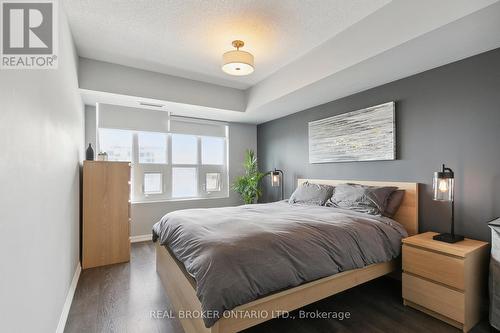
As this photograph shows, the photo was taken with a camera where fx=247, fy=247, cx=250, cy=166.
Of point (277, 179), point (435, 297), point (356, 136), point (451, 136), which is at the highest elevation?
point (356, 136)

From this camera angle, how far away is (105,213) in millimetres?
3279

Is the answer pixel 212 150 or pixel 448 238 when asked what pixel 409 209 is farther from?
pixel 212 150

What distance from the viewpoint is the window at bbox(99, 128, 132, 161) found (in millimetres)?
4098

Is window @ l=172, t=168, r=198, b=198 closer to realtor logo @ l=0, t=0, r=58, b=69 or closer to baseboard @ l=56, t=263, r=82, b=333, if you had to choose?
baseboard @ l=56, t=263, r=82, b=333

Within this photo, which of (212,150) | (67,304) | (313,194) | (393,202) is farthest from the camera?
(212,150)

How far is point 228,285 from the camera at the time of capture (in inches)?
58.9

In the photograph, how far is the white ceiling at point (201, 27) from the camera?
7.22 feet

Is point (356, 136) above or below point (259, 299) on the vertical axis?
above

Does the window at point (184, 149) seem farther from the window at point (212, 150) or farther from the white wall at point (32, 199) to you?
the white wall at point (32, 199)

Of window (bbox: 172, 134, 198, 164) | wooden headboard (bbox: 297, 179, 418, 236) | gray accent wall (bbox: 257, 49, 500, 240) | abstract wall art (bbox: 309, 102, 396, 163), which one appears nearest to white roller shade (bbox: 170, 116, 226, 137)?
window (bbox: 172, 134, 198, 164)

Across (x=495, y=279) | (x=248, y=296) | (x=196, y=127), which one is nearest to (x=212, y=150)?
(x=196, y=127)

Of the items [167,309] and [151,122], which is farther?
[151,122]

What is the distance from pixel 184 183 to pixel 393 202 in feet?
11.7

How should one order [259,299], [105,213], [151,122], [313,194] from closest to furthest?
1. [259,299]
2. [105,213]
3. [313,194]
4. [151,122]
